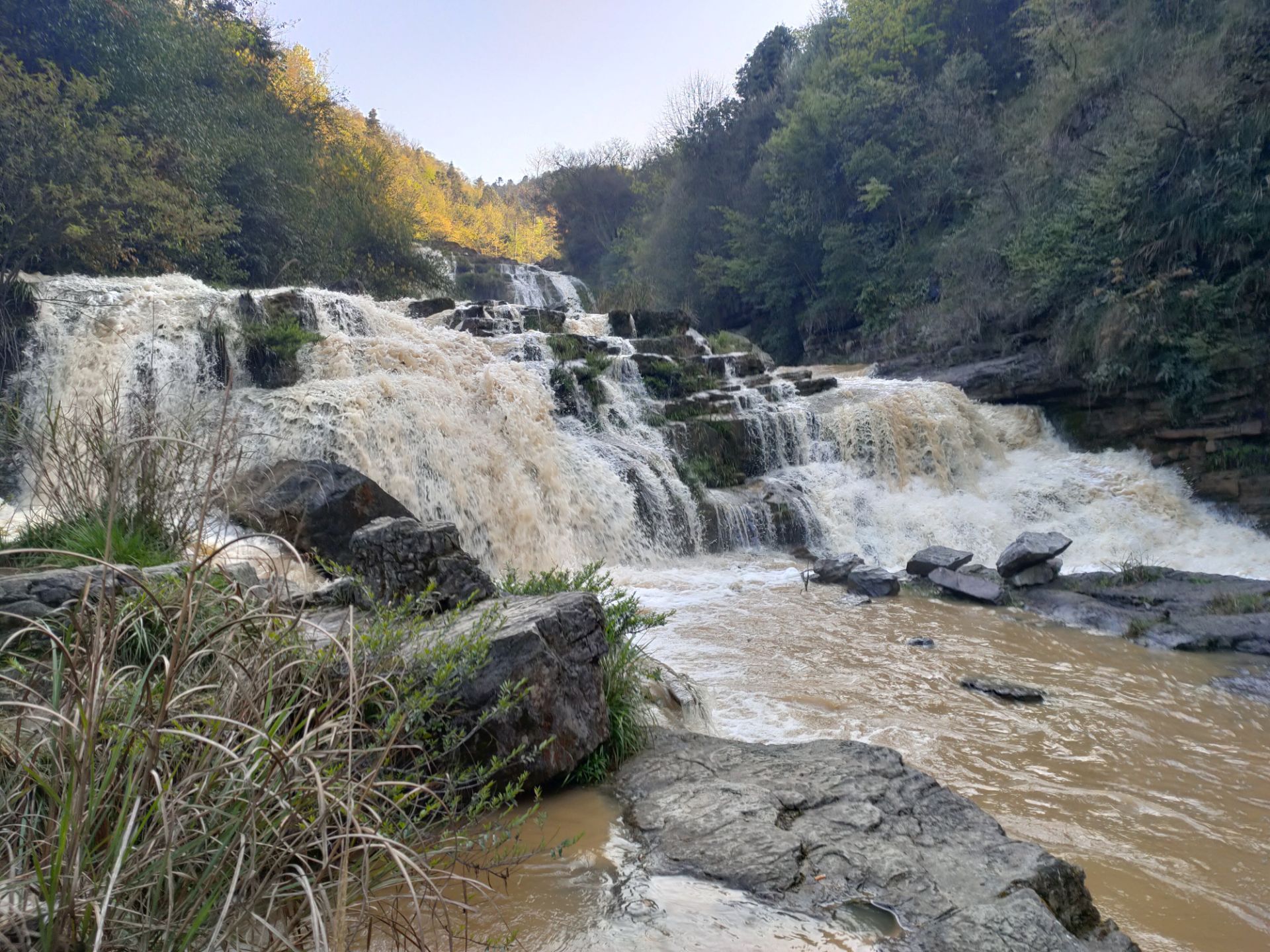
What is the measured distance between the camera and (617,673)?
11.8ft

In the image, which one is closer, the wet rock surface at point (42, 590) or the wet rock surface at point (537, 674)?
the wet rock surface at point (537, 674)

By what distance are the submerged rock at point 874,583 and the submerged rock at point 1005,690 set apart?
2.66 meters

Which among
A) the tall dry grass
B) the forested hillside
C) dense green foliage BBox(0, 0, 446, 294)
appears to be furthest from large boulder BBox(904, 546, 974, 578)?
dense green foliage BBox(0, 0, 446, 294)

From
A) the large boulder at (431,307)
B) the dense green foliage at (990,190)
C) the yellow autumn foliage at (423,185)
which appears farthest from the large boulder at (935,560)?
the yellow autumn foliage at (423,185)

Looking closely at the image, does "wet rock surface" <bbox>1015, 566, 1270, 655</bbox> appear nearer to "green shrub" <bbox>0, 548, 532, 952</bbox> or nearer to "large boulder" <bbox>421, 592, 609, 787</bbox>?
"large boulder" <bbox>421, 592, 609, 787</bbox>

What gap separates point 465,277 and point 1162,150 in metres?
21.3

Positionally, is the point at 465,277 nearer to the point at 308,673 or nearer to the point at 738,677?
the point at 738,677

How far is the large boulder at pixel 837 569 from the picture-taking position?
8578 mm

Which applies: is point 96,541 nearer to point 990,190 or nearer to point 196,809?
point 196,809

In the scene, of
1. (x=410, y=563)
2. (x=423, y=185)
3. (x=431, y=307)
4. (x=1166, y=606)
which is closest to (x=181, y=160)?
(x=431, y=307)

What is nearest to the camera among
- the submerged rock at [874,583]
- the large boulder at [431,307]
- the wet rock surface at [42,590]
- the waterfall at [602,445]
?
the wet rock surface at [42,590]

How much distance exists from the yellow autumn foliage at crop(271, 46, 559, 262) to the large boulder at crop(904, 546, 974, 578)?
1925cm

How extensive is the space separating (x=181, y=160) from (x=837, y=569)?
14.6m

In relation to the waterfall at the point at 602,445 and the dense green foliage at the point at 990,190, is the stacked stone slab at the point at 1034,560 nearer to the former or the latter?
the waterfall at the point at 602,445
